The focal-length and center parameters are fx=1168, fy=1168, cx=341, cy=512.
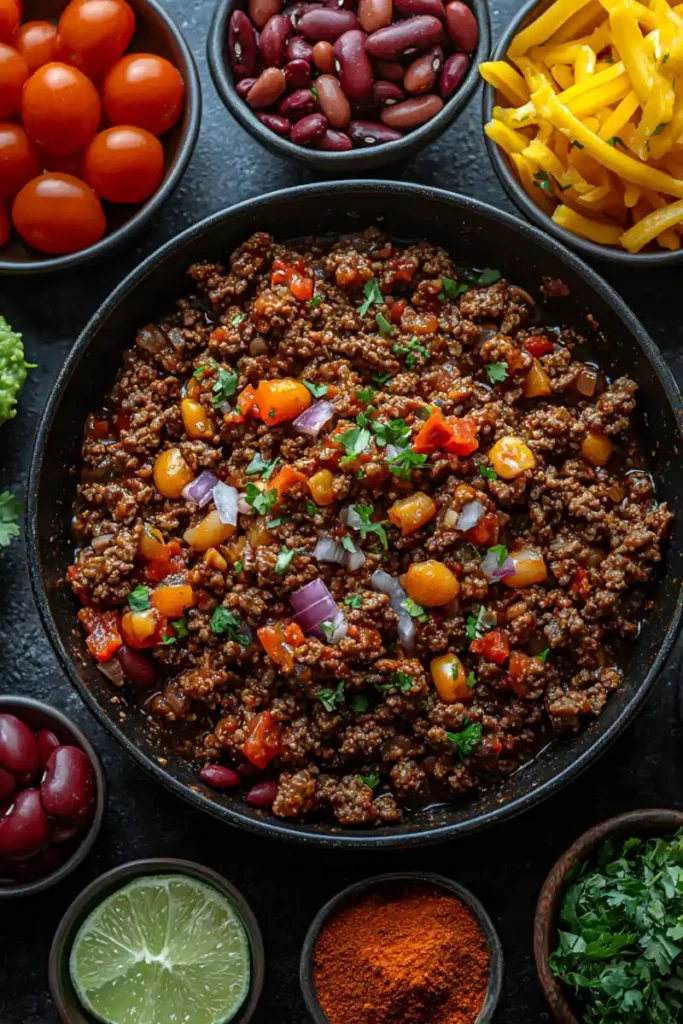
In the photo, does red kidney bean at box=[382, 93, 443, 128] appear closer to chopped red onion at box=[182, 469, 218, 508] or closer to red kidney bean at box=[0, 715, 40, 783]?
chopped red onion at box=[182, 469, 218, 508]

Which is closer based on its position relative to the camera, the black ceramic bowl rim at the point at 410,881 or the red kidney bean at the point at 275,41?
the black ceramic bowl rim at the point at 410,881

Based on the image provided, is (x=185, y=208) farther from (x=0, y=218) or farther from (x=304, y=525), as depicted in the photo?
(x=304, y=525)

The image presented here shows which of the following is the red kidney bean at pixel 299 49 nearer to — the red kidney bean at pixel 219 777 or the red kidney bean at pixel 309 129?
the red kidney bean at pixel 309 129

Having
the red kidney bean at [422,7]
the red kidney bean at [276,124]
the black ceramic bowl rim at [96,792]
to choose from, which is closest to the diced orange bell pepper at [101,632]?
the black ceramic bowl rim at [96,792]

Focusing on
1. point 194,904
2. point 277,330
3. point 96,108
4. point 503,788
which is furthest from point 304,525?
point 96,108

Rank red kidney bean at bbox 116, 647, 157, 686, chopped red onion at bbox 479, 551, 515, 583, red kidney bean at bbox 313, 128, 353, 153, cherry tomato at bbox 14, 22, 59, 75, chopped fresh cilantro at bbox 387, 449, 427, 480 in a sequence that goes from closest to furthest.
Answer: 1. chopped fresh cilantro at bbox 387, 449, 427, 480
2. chopped red onion at bbox 479, 551, 515, 583
3. red kidney bean at bbox 116, 647, 157, 686
4. red kidney bean at bbox 313, 128, 353, 153
5. cherry tomato at bbox 14, 22, 59, 75

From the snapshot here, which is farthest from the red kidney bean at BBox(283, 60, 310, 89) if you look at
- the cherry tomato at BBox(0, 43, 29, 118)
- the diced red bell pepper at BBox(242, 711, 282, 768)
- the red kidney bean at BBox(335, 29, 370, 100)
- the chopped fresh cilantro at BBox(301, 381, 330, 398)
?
the diced red bell pepper at BBox(242, 711, 282, 768)

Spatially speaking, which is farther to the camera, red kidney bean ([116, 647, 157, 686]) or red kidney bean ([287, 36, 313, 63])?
red kidney bean ([287, 36, 313, 63])

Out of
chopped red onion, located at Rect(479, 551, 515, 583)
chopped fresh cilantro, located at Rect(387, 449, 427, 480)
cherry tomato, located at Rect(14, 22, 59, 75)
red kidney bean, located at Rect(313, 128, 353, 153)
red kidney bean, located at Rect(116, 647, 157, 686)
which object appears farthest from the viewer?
cherry tomato, located at Rect(14, 22, 59, 75)
